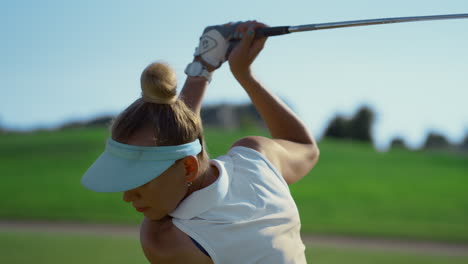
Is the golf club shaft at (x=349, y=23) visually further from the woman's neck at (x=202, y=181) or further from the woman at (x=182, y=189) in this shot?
the woman's neck at (x=202, y=181)

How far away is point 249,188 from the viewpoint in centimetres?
150

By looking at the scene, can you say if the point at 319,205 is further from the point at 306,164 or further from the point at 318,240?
the point at 306,164

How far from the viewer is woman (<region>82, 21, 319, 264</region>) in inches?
54.8

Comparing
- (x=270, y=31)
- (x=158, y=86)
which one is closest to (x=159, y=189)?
(x=158, y=86)

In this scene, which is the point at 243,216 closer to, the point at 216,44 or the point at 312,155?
the point at 312,155

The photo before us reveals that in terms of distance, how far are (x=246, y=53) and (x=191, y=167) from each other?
22.9 inches

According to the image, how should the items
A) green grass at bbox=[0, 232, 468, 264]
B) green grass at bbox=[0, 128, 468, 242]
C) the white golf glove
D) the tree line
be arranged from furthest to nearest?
the tree line < green grass at bbox=[0, 128, 468, 242] < green grass at bbox=[0, 232, 468, 264] < the white golf glove

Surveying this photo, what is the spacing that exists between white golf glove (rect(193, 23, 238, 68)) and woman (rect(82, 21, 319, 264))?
21.1 inches

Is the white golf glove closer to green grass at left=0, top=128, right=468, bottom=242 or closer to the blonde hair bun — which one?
the blonde hair bun

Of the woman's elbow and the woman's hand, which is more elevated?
the woman's hand

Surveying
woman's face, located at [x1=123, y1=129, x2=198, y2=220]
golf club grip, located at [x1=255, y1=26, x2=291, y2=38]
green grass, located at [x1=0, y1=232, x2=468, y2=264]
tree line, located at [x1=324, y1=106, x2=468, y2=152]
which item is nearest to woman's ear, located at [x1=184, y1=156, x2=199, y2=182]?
woman's face, located at [x1=123, y1=129, x2=198, y2=220]

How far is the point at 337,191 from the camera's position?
12.2 meters

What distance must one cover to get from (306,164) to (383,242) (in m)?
6.42

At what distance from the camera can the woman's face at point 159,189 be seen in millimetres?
1402
